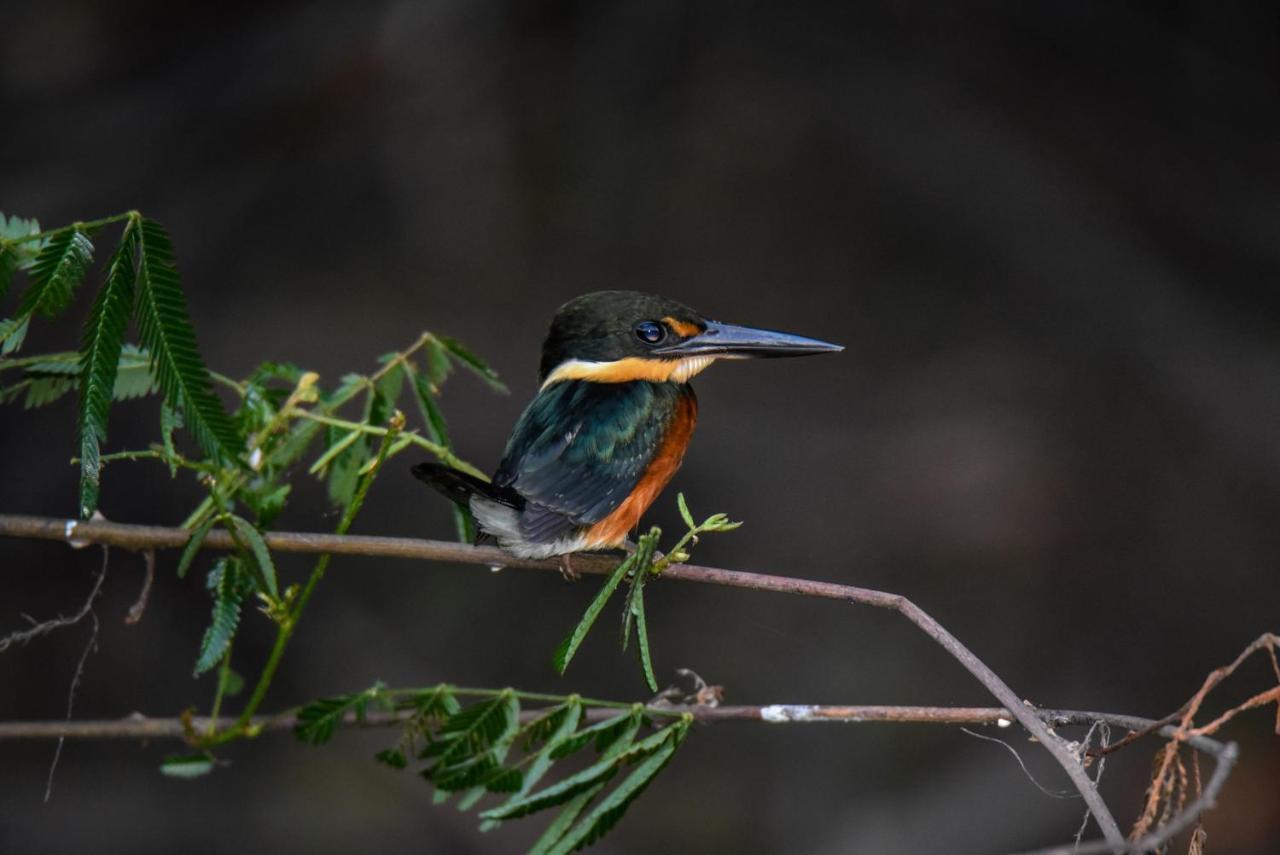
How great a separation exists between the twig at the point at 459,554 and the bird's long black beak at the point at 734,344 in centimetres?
69

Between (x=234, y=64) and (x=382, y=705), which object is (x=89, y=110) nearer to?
(x=234, y=64)

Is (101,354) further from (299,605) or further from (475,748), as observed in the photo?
(475,748)

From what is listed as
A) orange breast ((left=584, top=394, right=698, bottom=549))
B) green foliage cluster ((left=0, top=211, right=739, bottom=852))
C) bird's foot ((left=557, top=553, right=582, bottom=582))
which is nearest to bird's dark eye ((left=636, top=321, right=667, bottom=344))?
orange breast ((left=584, top=394, right=698, bottom=549))

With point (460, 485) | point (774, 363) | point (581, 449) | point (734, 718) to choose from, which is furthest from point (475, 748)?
point (774, 363)

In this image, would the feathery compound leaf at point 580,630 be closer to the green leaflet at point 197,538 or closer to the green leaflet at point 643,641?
the green leaflet at point 643,641

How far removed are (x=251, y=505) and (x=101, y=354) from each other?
0.76 feet

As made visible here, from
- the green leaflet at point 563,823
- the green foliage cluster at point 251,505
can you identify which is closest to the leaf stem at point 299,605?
the green foliage cluster at point 251,505

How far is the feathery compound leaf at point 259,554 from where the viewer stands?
1.35 metres

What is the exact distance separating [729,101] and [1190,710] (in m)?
3.01

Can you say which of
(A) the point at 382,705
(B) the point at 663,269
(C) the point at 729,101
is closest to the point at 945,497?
(B) the point at 663,269

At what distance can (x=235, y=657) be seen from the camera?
345cm

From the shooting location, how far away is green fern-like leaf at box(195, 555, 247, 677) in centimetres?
138

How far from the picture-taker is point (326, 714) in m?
1.36

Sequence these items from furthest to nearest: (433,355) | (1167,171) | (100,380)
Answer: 1. (1167,171)
2. (433,355)
3. (100,380)
